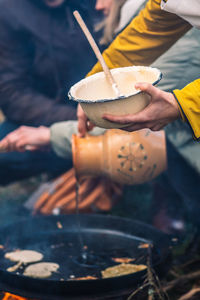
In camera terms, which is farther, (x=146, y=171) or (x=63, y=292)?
(x=146, y=171)

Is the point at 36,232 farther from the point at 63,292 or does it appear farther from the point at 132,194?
the point at 132,194

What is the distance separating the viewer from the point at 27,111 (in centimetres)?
420

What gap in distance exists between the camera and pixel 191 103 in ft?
5.99

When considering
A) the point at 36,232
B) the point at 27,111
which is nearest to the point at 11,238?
the point at 36,232

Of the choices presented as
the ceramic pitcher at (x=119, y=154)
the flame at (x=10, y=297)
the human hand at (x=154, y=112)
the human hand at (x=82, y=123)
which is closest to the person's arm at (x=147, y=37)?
the human hand at (x=82, y=123)

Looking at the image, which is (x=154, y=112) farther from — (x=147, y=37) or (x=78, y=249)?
(x=78, y=249)

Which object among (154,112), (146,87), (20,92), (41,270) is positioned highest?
(146,87)

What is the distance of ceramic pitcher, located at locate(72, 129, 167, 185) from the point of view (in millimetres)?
3000

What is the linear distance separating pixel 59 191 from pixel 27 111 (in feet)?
3.07

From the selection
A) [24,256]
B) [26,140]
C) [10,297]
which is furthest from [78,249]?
[26,140]

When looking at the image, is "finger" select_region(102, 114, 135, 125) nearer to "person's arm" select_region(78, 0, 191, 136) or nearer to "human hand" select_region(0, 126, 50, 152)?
"person's arm" select_region(78, 0, 191, 136)

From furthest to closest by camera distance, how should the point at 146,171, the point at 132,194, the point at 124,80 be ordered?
the point at 132,194
the point at 146,171
the point at 124,80

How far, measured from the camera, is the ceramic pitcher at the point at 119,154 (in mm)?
3000

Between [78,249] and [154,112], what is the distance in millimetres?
1524
